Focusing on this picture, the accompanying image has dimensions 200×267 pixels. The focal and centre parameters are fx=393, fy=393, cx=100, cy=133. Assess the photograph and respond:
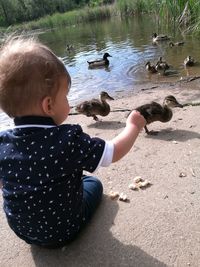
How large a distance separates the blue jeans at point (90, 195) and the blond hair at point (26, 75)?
1.10m

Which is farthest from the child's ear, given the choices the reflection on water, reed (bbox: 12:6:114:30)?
reed (bbox: 12:6:114:30)

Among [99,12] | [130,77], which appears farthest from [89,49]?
[99,12]

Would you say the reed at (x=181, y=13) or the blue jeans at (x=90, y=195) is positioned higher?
the blue jeans at (x=90, y=195)

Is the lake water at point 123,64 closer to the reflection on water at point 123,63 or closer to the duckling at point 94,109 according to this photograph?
the reflection on water at point 123,63

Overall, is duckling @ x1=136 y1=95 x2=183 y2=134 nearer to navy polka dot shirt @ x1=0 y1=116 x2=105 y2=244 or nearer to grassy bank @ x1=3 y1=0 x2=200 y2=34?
navy polka dot shirt @ x1=0 y1=116 x2=105 y2=244

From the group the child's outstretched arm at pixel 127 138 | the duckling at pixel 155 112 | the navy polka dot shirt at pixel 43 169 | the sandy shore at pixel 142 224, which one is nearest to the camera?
the navy polka dot shirt at pixel 43 169

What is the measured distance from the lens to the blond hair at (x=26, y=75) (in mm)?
2410

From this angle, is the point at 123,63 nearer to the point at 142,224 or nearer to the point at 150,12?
the point at 142,224

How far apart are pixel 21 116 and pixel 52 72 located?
0.36 metres

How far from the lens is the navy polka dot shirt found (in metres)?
2.56

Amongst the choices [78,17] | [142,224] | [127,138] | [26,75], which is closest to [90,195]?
[142,224]

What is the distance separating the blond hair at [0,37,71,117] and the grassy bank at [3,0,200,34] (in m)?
9.57

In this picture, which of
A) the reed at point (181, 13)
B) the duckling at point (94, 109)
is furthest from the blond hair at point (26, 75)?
the reed at point (181, 13)

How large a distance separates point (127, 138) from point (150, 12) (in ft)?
72.1
